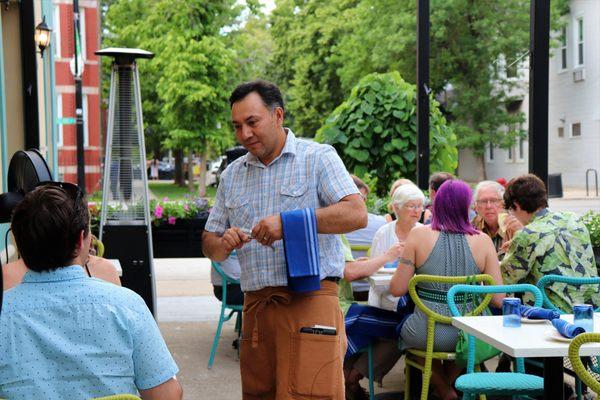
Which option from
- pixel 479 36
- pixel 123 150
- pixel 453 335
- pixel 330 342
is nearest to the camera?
pixel 330 342

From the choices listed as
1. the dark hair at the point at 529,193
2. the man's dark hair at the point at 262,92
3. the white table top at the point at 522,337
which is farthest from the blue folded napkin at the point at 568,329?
the dark hair at the point at 529,193

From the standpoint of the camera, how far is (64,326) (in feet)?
7.52

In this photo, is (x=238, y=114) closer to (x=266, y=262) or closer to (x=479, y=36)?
(x=266, y=262)

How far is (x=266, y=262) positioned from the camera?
132 inches

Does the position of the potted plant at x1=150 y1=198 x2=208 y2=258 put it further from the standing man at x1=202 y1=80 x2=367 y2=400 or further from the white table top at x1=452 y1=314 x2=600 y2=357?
the standing man at x1=202 y1=80 x2=367 y2=400

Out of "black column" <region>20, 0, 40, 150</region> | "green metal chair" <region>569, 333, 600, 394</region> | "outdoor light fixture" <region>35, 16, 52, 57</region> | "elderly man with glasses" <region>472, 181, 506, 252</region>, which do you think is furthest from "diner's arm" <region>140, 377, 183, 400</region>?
"outdoor light fixture" <region>35, 16, 52, 57</region>

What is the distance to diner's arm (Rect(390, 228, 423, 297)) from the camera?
5.05 m

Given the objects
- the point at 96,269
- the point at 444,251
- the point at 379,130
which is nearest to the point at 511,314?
the point at 444,251

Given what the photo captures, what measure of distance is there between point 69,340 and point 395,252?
353cm

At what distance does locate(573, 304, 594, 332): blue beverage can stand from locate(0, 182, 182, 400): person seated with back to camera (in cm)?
215

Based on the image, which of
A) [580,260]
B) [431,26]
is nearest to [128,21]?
[431,26]

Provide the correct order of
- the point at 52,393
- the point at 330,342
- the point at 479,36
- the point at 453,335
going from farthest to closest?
the point at 479,36, the point at 453,335, the point at 330,342, the point at 52,393

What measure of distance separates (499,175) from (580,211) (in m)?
1.09

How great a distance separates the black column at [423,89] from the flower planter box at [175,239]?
252 cm
